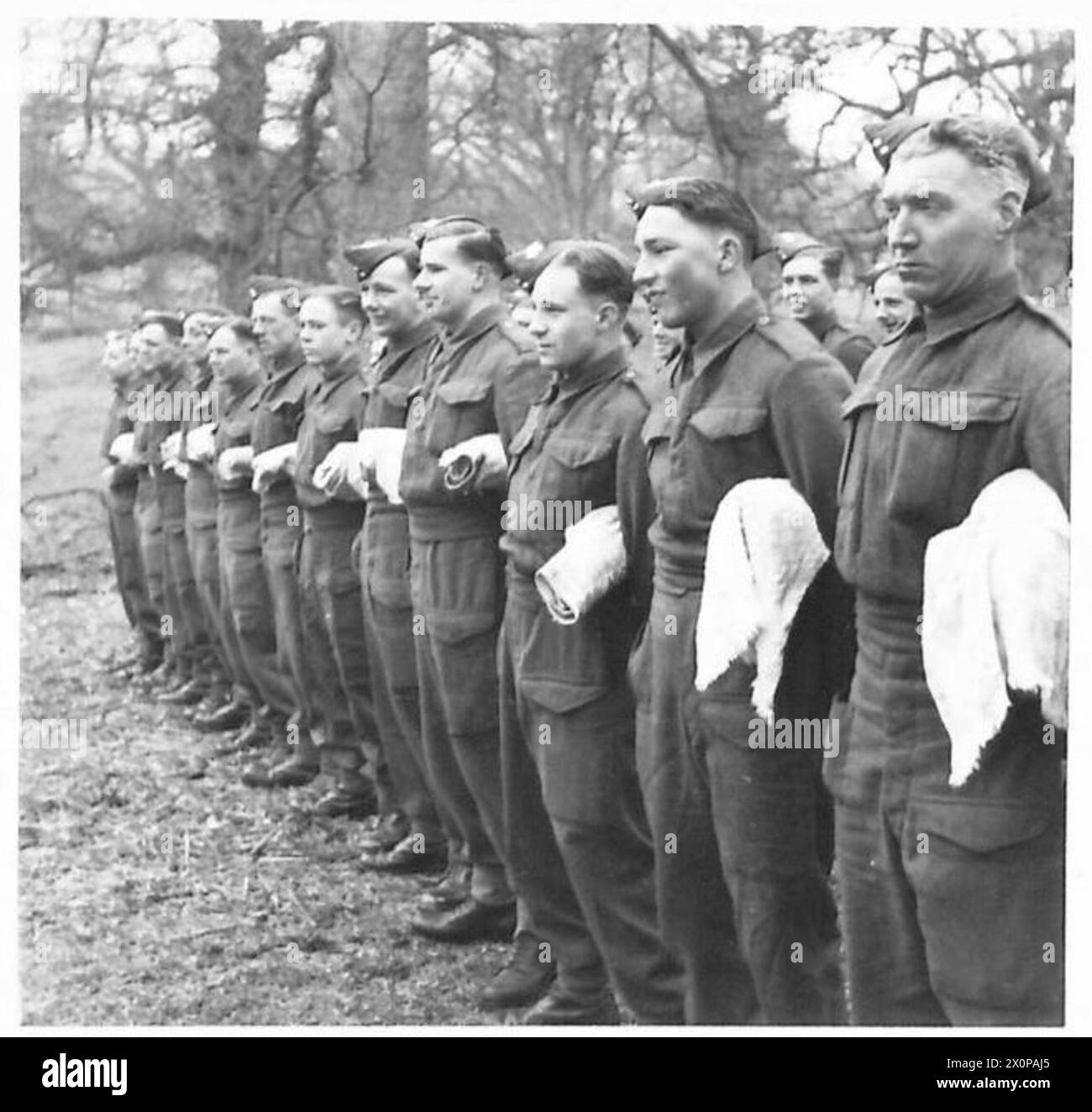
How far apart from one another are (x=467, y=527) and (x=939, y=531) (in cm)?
121

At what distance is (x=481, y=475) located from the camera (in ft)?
Result: 13.2

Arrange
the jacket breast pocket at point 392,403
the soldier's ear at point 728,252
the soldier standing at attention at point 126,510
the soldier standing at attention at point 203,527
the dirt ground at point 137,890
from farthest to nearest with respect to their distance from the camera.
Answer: the soldier standing at attention at point 203,527, the jacket breast pocket at point 392,403, the soldier standing at attention at point 126,510, the dirt ground at point 137,890, the soldier's ear at point 728,252

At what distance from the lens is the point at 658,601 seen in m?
3.56

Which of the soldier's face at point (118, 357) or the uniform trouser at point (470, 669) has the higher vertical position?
the soldier's face at point (118, 357)

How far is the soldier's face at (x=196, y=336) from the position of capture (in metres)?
4.55

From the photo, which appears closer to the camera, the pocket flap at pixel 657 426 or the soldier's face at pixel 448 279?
the pocket flap at pixel 657 426

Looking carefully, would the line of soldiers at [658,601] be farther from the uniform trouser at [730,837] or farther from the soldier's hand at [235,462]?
the soldier's hand at [235,462]

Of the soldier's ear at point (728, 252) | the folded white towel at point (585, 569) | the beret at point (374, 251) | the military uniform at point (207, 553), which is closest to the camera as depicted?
the soldier's ear at point (728, 252)

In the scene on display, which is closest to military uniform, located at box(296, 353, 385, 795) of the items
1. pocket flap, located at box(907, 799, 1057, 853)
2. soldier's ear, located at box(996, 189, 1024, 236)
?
pocket flap, located at box(907, 799, 1057, 853)

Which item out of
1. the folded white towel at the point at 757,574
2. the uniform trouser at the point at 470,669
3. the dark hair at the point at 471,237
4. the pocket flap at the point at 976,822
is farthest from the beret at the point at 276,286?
the pocket flap at the point at 976,822

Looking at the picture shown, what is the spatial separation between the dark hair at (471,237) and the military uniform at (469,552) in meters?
0.12

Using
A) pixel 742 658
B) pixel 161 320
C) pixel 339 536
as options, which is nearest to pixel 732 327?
pixel 742 658

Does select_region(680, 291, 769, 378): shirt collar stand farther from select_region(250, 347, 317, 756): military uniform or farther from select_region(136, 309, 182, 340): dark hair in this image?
select_region(250, 347, 317, 756): military uniform

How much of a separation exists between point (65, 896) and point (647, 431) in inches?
63.6
